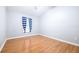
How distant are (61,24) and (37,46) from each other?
0.59 m

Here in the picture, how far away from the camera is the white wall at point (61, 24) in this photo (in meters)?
1.51

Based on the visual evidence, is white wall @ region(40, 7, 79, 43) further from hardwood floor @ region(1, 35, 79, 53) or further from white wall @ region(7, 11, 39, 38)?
white wall @ region(7, 11, 39, 38)

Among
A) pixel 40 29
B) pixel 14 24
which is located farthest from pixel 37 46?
pixel 14 24

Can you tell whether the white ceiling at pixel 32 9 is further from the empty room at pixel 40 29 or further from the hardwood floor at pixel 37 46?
the hardwood floor at pixel 37 46

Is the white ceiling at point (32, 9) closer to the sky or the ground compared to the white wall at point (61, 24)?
closer to the sky

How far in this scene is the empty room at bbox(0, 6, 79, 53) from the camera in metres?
1.42

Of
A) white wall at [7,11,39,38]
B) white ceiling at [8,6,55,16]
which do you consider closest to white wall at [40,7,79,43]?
white ceiling at [8,6,55,16]

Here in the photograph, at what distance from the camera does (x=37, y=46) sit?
149 centimetres

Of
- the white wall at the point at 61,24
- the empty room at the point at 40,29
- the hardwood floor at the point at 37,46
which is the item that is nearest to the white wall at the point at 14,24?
the empty room at the point at 40,29

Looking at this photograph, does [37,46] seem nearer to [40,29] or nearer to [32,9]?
[40,29]

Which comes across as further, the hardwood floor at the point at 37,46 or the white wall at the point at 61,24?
the white wall at the point at 61,24
